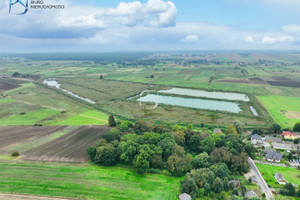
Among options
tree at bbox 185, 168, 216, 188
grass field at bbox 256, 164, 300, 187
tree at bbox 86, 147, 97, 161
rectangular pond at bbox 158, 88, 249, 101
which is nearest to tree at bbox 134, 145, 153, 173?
tree at bbox 185, 168, 216, 188

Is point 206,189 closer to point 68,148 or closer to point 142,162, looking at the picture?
point 142,162

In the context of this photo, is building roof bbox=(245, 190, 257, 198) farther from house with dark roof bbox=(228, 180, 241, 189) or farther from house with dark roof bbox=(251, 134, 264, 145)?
house with dark roof bbox=(251, 134, 264, 145)

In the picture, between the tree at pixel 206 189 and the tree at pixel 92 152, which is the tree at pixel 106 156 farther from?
the tree at pixel 206 189

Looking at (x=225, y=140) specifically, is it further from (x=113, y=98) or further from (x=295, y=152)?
(x=113, y=98)

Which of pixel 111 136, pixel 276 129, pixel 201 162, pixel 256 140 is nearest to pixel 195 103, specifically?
pixel 276 129

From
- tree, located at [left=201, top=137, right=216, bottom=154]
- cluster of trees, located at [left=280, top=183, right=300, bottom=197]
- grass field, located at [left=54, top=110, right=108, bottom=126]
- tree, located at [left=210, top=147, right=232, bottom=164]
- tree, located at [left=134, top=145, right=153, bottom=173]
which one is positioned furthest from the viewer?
grass field, located at [left=54, top=110, right=108, bottom=126]

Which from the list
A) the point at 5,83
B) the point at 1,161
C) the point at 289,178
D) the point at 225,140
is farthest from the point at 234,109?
the point at 5,83

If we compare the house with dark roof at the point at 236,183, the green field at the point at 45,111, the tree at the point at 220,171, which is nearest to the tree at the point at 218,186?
the tree at the point at 220,171
